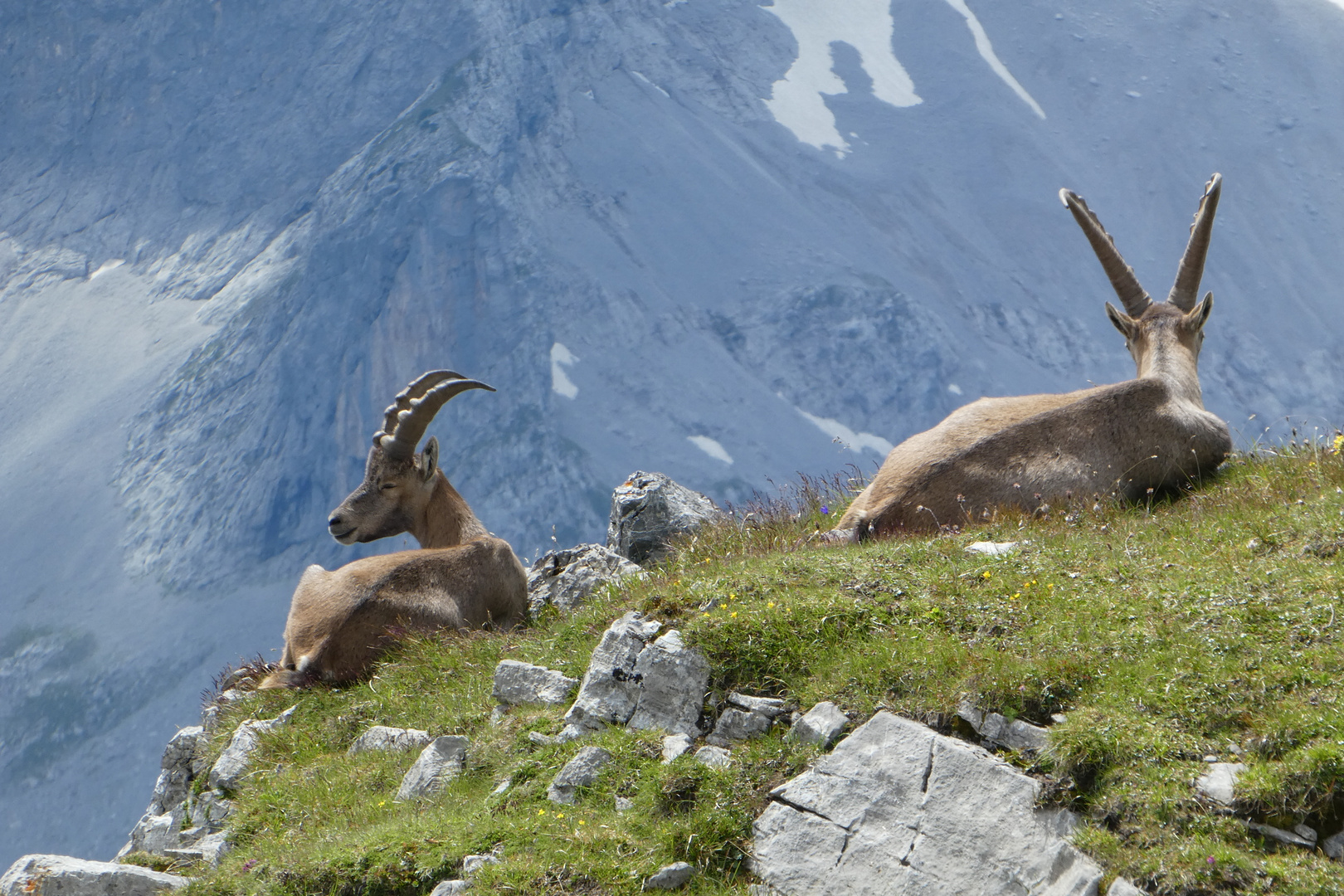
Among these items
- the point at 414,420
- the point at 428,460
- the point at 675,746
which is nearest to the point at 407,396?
the point at 414,420

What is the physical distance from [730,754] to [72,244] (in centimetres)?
20822

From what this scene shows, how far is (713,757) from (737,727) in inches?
11.8

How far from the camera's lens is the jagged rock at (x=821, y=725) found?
21.8ft

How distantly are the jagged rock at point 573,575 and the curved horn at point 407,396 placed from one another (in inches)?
106

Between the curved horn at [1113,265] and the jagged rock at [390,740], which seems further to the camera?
the curved horn at [1113,265]

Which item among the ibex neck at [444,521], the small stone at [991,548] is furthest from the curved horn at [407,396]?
the small stone at [991,548]

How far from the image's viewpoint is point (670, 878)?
6.11m

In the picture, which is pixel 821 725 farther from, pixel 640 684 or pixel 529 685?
pixel 529 685

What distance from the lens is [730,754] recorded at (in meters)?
6.89

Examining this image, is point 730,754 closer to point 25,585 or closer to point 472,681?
point 472,681

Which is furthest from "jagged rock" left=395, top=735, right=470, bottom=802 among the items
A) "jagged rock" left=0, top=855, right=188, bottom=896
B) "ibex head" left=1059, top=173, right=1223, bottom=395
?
"ibex head" left=1059, top=173, right=1223, bottom=395

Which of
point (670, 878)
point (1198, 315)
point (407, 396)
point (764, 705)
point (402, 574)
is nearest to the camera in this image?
point (670, 878)

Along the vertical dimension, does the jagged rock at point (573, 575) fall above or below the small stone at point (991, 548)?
below

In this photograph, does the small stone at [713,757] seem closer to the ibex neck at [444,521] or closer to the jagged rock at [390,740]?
the jagged rock at [390,740]
